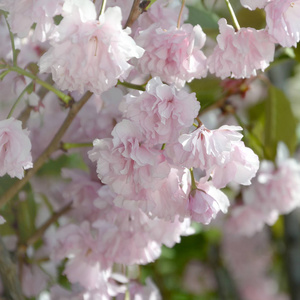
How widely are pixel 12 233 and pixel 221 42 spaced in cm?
50

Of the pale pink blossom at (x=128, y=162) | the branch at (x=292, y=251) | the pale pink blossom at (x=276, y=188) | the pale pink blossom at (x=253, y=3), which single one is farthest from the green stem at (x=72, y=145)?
the branch at (x=292, y=251)

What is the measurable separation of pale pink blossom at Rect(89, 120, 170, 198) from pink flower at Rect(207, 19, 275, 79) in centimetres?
12

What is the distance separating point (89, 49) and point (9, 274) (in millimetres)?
341

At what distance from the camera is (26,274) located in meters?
0.92

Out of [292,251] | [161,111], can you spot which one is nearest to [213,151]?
[161,111]

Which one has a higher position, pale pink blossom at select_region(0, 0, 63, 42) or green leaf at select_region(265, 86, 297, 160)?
pale pink blossom at select_region(0, 0, 63, 42)

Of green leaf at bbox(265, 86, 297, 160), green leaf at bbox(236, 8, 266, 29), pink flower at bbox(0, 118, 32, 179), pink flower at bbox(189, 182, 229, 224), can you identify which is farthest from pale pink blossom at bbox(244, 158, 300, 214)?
pink flower at bbox(0, 118, 32, 179)

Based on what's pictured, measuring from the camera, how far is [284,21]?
583 mm

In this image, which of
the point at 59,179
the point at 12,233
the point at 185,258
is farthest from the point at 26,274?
the point at 185,258

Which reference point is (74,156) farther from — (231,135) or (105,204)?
(231,135)

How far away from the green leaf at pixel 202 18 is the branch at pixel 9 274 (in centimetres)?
37

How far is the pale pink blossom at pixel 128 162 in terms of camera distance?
1.86ft

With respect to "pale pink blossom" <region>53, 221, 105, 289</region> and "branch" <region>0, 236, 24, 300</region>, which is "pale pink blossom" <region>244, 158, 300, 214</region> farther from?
"branch" <region>0, 236, 24, 300</region>

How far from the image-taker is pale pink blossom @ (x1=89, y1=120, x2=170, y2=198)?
1.86 feet
